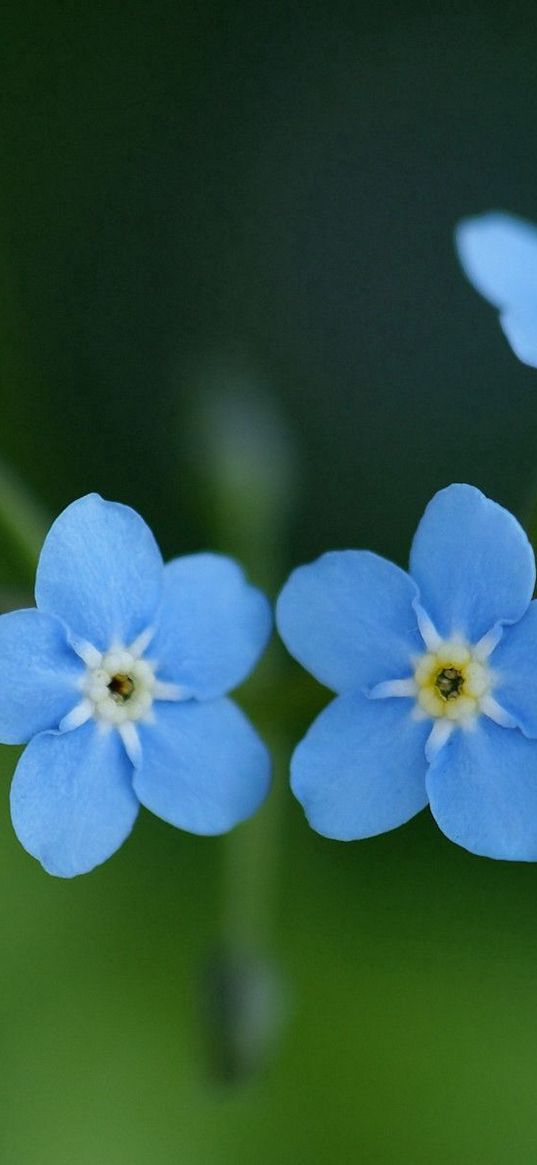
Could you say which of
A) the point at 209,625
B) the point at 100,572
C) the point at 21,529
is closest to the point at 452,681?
the point at 209,625

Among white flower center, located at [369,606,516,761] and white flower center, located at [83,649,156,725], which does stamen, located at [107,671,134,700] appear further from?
white flower center, located at [369,606,516,761]

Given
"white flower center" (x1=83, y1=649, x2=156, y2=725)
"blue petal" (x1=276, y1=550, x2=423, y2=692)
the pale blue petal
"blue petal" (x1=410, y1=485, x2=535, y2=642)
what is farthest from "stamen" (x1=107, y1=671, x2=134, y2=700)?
the pale blue petal

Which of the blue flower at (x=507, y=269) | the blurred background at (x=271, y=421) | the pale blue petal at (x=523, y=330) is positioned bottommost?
the blurred background at (x=271, y=421)

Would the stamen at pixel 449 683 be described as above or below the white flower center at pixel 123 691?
above

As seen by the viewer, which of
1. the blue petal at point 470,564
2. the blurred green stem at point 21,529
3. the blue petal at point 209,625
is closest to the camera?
the blue petal at point 470,564

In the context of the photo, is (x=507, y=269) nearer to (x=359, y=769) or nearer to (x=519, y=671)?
(x=519, y=671)

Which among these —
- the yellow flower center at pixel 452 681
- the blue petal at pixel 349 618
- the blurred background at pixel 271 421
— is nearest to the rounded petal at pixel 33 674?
the blue petal at pixel 349 618

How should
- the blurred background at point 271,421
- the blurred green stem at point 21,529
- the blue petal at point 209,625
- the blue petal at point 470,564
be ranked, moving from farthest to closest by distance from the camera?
the blurred background at point 271,421 < the blurred green stem at point 21,529 < the blue petal at point 209,625 < the blue petal at point 470,564

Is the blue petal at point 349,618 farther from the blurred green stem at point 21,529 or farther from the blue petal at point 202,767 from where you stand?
the blurred green stem at point 21,529

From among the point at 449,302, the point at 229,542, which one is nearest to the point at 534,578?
the point at 229,542
